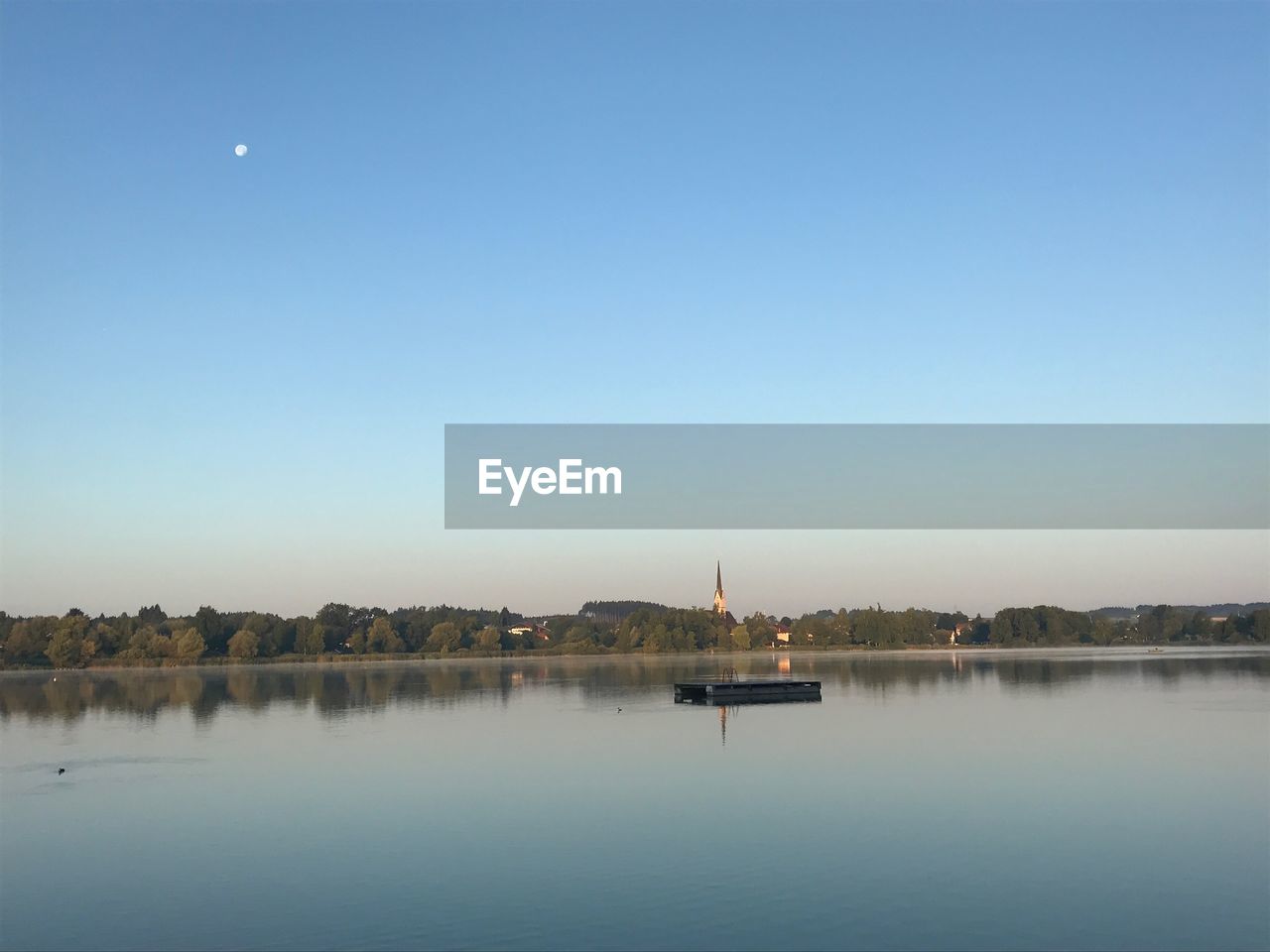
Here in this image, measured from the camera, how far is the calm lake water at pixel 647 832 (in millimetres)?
24188

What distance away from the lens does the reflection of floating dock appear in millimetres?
82938

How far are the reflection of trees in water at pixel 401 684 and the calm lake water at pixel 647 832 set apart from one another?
18597 millimetres

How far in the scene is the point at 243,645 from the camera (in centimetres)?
17162

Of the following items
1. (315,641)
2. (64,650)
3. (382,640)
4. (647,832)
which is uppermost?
(315,641)

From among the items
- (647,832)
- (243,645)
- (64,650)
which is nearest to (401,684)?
(64,650)

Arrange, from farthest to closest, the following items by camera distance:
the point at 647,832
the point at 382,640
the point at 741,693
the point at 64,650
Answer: the point at 382,640 → the point at 64,650 → the point at 741,693 → the point at 647,832

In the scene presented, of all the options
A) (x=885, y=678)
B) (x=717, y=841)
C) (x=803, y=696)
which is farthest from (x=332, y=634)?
(x=717, y=841)

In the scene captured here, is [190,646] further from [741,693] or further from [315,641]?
[741,693]

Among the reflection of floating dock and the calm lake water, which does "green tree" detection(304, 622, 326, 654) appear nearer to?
the reflection of floating dock

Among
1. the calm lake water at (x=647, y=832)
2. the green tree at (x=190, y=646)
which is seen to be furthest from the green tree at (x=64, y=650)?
the calm lake water at (x=647, y=832)

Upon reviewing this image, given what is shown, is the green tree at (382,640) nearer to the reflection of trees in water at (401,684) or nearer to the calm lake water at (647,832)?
the reflection of trees in water at (401,684)

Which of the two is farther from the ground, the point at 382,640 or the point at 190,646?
the point at 190,646

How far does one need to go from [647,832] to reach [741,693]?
171 ft

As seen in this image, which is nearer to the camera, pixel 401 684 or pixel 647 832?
pixel 647 832
